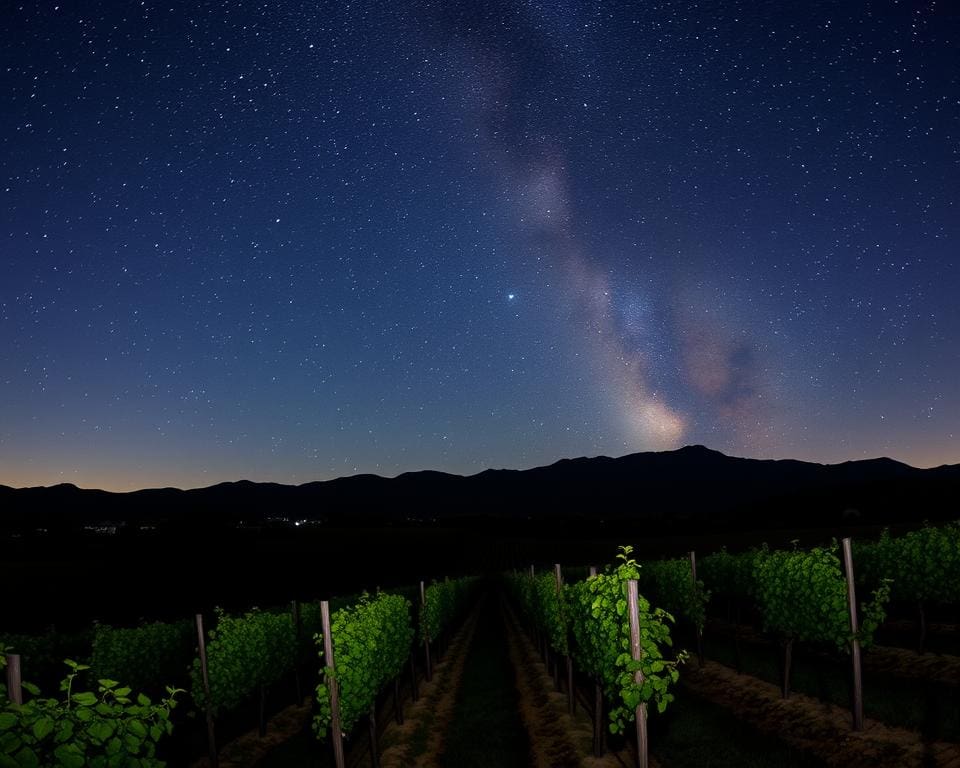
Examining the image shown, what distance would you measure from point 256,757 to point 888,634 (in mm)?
14671

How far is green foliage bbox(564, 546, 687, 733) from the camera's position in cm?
645

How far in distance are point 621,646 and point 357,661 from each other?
3.99 m

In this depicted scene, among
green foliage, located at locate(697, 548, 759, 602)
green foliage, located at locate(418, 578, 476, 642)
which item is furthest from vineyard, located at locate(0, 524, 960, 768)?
green foliage, located at locate(697, 548, 759, 602)

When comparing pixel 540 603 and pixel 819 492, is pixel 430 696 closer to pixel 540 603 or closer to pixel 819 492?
pixel 540 603

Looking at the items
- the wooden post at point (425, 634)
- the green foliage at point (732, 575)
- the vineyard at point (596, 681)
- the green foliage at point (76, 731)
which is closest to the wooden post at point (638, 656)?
the vineyard at point (596, 681)

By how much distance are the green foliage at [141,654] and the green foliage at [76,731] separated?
10687mm

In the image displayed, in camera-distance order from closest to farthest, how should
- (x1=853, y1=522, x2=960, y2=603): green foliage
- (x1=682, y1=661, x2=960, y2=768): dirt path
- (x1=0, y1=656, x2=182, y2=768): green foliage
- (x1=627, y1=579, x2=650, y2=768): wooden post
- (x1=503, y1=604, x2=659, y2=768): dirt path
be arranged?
(x1=0, y1=656, x2=182, y2=768): green foliage < (x1=627, y1=579, x2=650, y2=768): wooden post < (x1=682, y1=661, x2=960, y2=768): dirt path < (x1=503, y1=604, x2=659, y2=768): dirt path < (x1=853, y1=522, x2=960, y2=603): green foliage

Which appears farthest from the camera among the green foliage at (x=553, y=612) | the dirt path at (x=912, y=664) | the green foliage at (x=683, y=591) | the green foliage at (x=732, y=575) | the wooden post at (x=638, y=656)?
the green foliage at (x=732, y=575)

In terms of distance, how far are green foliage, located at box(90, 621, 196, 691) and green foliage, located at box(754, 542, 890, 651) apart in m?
11.3

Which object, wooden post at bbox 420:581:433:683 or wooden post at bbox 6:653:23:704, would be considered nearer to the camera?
wooden post at bbox 6:653:23:704

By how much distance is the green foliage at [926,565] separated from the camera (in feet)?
43.0

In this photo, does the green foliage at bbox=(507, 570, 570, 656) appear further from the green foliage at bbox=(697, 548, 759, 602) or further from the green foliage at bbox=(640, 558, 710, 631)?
the green foliage at bbox=(697, 548, 759, 602)

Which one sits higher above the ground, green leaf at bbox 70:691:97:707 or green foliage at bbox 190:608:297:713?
green leaf at bbox 70:691:97:707

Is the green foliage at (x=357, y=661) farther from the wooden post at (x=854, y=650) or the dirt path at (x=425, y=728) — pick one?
the wooden post at (x=854, y=650)
